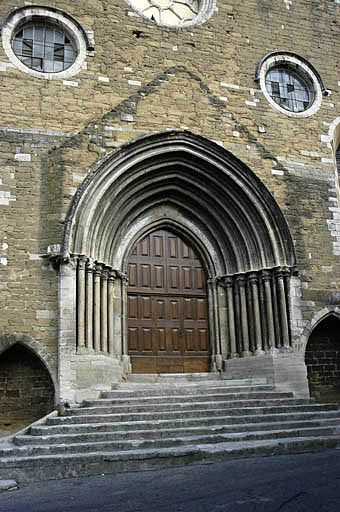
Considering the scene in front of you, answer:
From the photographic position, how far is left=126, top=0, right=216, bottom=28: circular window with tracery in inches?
445

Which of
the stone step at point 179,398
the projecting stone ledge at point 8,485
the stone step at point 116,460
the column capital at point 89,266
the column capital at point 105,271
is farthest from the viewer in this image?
the column capital at point 105,271

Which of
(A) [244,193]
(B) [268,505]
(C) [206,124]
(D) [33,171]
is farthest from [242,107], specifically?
(B) [268,505]

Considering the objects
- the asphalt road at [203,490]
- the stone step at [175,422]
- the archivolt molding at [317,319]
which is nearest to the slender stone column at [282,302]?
the archivolt molding at [317,319]

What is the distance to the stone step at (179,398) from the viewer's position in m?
7.42

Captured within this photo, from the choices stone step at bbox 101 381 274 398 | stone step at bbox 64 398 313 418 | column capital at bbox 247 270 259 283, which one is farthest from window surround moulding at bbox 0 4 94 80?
stone step at bbox 64 398 313 418

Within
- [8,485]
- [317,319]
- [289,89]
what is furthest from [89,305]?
[289,89]

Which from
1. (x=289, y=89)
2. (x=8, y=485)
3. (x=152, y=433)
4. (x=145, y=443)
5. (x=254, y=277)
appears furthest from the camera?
(x=289, y=89)

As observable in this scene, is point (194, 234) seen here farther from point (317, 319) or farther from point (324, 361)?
point (324, 361)

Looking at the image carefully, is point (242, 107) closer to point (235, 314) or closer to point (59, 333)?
point (235, 314)

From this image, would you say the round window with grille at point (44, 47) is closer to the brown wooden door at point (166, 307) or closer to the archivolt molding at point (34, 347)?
the brown wooden door at point (166, 307)

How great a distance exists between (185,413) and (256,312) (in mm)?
3078

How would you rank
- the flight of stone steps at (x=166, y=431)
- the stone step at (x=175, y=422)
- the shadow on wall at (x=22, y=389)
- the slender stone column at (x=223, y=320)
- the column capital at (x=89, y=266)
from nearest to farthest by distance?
1. the flight of stone steps at (x=166, y=431)
2. the stone step at (x=175, y=422)
3. the shadow on wall at (x=22, y=389)
4. the column capital at (x=89, y=266)
5. the slender stone column at (x=223, y=320)

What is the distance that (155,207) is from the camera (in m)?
10.3

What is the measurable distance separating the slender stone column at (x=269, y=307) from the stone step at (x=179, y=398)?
1.16 metres
